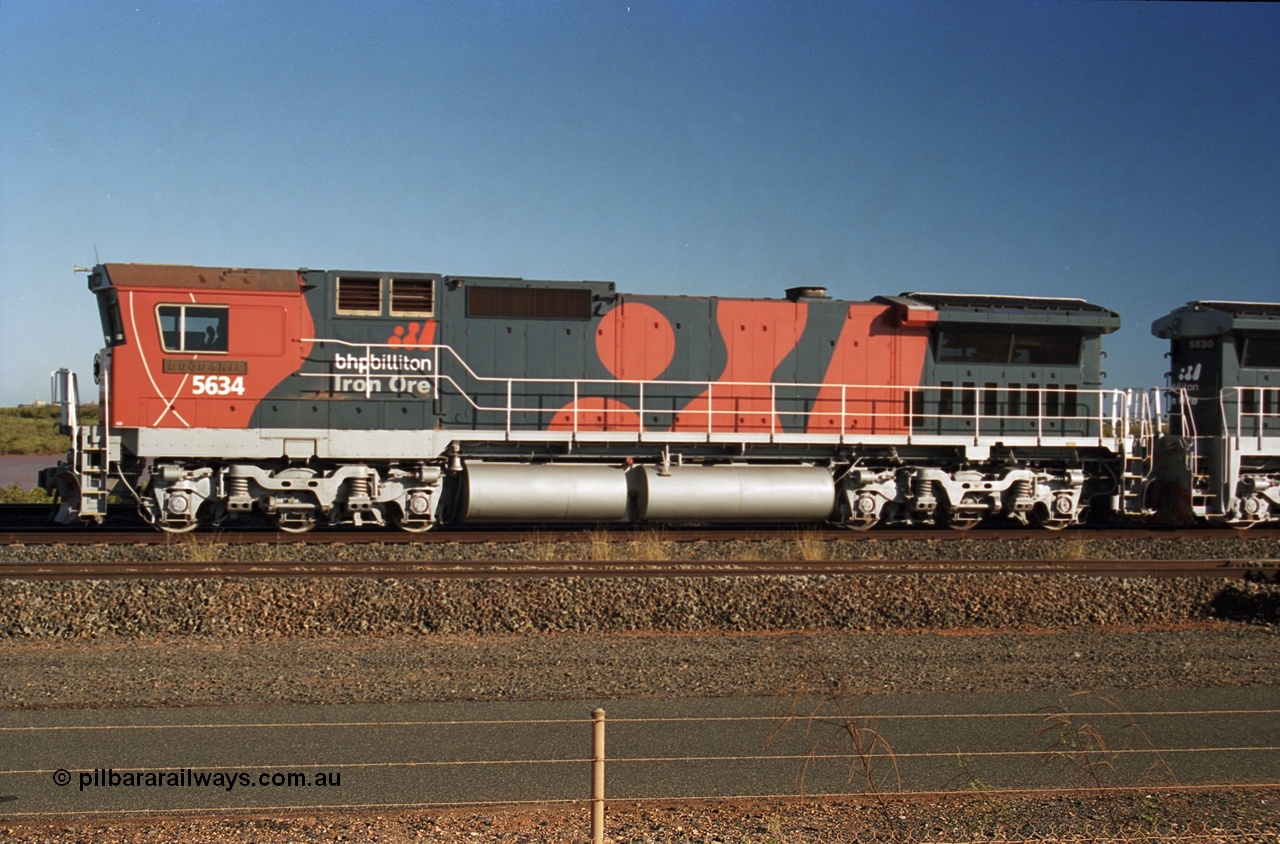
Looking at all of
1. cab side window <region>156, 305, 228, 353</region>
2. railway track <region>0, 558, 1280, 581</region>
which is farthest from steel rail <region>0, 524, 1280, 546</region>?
cab side window <region>156, 305, 228, 353</region>

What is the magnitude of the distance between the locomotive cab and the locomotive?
0.05m

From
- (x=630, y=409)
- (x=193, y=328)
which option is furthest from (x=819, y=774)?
(x=193, y=328)

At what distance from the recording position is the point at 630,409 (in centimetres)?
1541

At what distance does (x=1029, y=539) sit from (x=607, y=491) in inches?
250

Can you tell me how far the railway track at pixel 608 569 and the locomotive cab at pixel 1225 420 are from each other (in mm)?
3590

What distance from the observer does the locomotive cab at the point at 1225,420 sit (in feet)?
53.0

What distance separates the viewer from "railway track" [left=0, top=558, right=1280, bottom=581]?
1102 cm

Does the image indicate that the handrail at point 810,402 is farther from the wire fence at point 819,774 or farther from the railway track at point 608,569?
the wire fence at point 819,774

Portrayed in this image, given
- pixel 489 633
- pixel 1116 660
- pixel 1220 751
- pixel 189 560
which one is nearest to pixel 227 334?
pixel 189 560

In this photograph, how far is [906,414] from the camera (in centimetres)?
1595

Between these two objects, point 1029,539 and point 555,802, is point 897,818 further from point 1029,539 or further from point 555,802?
point 1029,539

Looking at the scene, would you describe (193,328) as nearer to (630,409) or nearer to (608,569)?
(630,409)

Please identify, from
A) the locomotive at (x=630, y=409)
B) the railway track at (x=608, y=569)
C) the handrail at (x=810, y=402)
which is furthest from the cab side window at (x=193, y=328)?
the railway track at (x=608, y=569)

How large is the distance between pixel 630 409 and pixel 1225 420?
10.0m
